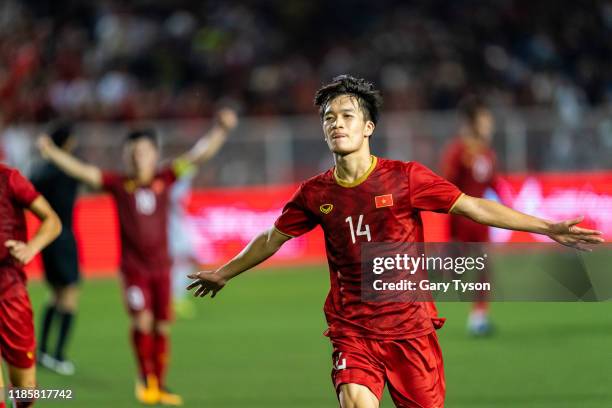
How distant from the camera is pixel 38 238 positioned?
7.29 m

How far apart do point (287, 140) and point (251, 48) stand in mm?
4744

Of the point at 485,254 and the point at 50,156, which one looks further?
the point at 50,156

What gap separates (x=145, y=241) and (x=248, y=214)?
11.4m

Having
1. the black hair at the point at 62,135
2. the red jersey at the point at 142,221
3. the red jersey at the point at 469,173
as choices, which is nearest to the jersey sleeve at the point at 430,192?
the red jersey at the point at 142,221

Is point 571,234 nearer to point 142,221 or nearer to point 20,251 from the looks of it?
point 20,251

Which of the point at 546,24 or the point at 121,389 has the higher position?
the point at 546,24

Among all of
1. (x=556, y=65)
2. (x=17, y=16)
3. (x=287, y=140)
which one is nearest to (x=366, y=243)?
(x=287, y=140)

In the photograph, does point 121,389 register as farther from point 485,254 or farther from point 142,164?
point 485,254

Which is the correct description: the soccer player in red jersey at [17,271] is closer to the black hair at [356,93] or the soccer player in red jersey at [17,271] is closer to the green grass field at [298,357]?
the green grass field at [298,357]

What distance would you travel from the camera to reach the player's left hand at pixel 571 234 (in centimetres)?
584

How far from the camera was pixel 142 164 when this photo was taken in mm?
10172

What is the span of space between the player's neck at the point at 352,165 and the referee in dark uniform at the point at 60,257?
243 inches

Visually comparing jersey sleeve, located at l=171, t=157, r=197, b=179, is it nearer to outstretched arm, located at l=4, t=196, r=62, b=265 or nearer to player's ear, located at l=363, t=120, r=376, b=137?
outstretched arm, located at l=4, t=196, r=62, b=265

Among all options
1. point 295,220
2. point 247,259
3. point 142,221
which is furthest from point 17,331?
point 142,221
